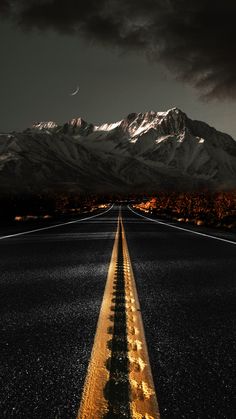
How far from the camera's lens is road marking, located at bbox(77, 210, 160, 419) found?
262cm

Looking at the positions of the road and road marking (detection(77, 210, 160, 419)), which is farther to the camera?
the road

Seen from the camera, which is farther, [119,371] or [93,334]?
[93,334]

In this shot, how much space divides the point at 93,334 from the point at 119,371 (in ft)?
3.42

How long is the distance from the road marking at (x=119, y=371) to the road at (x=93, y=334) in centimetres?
7

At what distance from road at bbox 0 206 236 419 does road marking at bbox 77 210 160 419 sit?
73mm

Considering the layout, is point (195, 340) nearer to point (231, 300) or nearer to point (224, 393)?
point (224, 393)

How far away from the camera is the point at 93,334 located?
167 inches

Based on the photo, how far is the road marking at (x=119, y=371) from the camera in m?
2.62

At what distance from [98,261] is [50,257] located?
1.26m

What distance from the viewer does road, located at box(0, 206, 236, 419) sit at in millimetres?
2801

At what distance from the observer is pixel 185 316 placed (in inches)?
196

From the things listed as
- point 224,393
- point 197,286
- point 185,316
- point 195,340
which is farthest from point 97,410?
point 197,286

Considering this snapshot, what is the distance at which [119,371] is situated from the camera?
3.23m

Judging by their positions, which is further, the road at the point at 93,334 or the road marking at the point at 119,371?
the road at the point at 93,334
